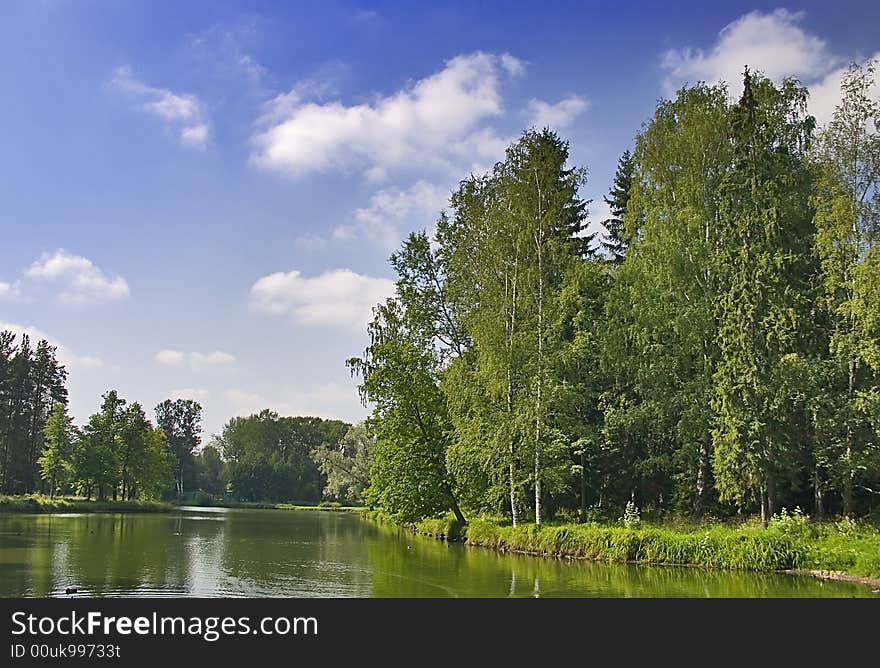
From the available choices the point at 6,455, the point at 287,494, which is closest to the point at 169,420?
the point at 287,494

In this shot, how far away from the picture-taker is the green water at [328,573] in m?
19.0

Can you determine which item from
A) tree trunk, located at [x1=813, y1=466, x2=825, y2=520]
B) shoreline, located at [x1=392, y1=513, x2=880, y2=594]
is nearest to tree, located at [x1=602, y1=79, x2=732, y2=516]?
tree trunk, located at [x1=813, y1=466, x2=825, y2=520]

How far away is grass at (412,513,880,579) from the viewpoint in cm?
2177

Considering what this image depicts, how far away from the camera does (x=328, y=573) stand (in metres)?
23.9

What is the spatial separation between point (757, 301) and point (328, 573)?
17.5 metres

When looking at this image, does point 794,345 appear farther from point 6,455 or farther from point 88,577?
point 6,455

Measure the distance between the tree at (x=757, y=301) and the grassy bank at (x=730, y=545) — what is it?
6.87 feet

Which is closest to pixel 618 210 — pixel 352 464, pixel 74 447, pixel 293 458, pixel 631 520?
pixel 631 520

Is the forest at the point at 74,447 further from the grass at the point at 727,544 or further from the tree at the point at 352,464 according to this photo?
the grass at the point at 727,544

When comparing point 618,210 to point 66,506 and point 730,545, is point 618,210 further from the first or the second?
point 66,506

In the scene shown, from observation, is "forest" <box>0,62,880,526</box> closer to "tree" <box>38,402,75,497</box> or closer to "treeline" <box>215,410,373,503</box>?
"treeline" <box>215,410,373,503</box>

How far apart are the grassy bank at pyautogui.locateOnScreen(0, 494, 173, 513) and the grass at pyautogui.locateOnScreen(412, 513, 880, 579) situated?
155 feet

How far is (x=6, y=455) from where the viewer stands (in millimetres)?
73812
